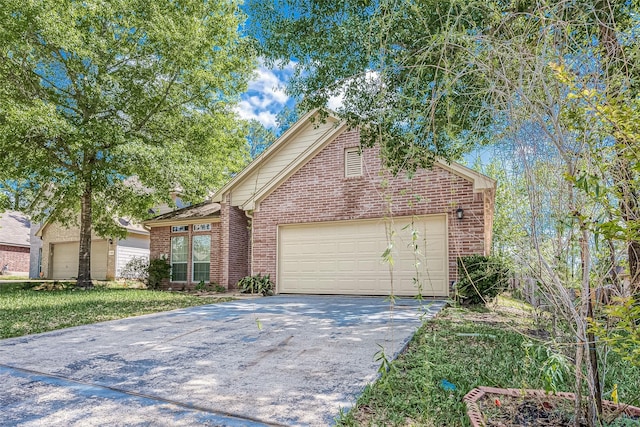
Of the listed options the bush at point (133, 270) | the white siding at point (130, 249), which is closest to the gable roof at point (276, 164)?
the bush at point (133, 270)

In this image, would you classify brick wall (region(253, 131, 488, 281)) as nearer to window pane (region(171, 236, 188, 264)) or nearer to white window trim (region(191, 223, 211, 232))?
white window trim (region(191, 223, 211, 232))

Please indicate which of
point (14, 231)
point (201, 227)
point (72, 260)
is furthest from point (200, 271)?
point (14, 231)

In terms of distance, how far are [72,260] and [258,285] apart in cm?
1585

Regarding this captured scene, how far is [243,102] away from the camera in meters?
17.9

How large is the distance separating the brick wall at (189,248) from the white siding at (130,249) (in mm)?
4592

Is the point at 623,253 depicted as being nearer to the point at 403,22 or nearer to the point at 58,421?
the point at 58,421

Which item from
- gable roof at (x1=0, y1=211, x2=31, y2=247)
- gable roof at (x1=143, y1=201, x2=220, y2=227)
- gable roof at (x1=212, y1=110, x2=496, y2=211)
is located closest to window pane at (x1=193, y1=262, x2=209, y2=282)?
gable roof at (x1=143, y1=201, x2=220, y2=227)

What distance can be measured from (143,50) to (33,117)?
449 centimetres

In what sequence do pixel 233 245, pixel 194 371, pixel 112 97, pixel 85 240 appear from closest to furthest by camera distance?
pixel 194 371
pixel 112 97
pixel 233 245
pixel 85 240

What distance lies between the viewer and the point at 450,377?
11.9 ft

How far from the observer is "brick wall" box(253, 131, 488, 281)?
32.5ft

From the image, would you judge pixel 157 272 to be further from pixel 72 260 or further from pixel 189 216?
pixel 72 260

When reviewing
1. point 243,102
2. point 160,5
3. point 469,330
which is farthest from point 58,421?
point 243,102

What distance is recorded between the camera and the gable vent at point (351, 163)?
11602mm
